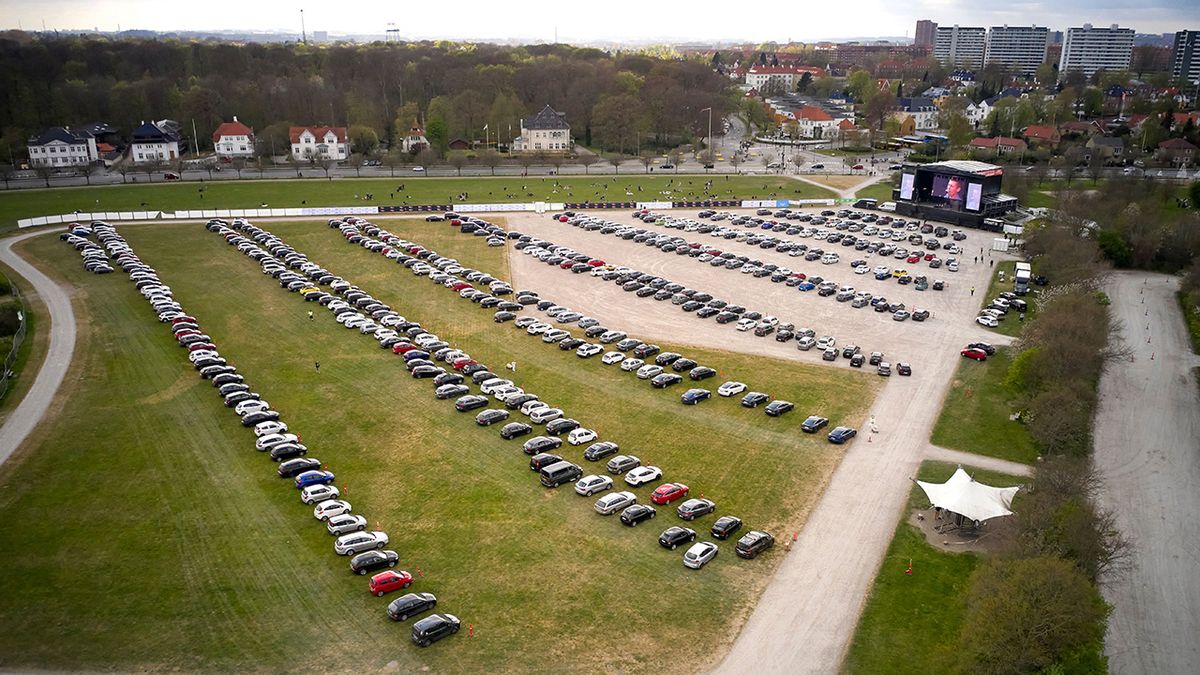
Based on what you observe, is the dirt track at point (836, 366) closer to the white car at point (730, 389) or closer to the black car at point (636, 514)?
the black car at point (636, 514)

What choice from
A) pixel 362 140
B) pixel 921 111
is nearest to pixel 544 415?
pixel 362 140

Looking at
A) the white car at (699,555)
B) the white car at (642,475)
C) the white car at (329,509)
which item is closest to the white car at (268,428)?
the white car at (329,509)

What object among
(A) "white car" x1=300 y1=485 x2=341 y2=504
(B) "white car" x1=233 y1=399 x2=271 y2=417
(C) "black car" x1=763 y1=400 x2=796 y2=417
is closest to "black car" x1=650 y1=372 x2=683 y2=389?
(C) "black car" x1=763 y1=400 x2=796 y2=417

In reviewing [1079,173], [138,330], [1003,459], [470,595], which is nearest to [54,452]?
[138,330]

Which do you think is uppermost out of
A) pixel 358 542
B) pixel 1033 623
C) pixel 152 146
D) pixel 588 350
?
pixel 152 146

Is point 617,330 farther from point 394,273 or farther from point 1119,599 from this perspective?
point 1119,599

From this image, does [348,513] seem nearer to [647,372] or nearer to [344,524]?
[344,524]
